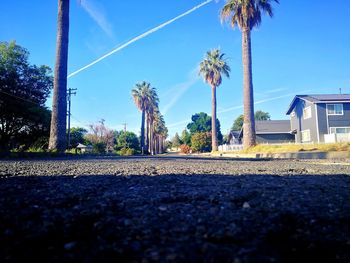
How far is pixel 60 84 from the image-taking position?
13688 mm

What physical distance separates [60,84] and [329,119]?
25940mm

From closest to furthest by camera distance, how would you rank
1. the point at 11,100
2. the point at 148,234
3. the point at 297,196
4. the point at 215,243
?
1. the point at 215,243
2. the point at 148,234
3. the point at 297,196
4. the point at 11,100

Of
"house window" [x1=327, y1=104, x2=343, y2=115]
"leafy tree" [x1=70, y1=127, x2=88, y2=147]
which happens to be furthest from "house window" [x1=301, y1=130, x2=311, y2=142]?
"leafy tree" [x1=70, y1=127, x2=88, y2=147]

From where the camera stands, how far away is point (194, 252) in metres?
0.96

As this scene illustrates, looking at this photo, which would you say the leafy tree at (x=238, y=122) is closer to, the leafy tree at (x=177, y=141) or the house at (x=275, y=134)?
the leafy tree at (x=177, y=141)

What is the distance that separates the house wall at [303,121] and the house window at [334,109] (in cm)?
144

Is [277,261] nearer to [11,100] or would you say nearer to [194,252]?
[194,252]

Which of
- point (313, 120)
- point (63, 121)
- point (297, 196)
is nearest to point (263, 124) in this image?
point (313, 120)

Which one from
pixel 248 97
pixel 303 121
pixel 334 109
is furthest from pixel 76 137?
pixel 334 109

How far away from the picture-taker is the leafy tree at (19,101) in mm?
22094

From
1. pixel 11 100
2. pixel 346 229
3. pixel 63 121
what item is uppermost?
pixel 11 100

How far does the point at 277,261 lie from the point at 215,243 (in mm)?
253

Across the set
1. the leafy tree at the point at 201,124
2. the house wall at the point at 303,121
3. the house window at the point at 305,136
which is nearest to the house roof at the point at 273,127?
the house wall at the point at 303,121

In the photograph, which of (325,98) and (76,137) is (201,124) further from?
(325,98)
